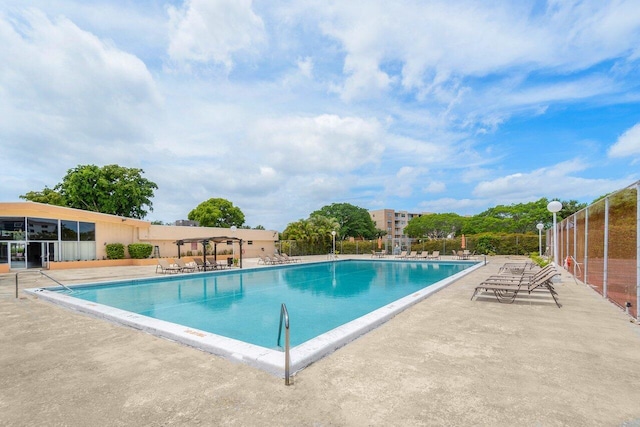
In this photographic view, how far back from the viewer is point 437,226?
60281 mm

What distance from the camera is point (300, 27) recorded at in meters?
11.4

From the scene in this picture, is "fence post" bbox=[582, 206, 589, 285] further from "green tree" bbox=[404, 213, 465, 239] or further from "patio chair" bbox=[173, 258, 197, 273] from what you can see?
"green tree" bbox=[404, 213, 465, 239]

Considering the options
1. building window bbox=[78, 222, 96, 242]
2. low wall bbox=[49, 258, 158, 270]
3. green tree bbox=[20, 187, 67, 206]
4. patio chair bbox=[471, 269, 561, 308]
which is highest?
green tree bbox=[20, 187, 67, 206]

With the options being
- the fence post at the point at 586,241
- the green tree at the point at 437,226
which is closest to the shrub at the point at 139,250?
the fence post at the point at 586,241

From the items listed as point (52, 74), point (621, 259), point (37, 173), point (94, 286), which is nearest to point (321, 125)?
point (52, 74)

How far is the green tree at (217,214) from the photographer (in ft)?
155

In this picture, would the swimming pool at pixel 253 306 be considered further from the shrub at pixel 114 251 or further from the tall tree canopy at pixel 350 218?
the tall tree canopy at pixel 350 218

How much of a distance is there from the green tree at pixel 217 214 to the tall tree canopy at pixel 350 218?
14683 millimetres

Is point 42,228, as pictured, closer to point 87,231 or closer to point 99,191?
point 87,231

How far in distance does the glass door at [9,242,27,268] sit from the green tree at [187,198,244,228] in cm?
2765

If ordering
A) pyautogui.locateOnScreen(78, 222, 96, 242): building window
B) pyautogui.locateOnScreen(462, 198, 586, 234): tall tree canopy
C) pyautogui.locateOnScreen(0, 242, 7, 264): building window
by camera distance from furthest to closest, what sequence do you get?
pyautogui.locateOnScreen(462, 198, 586, 234): tall tree canopy < pyautogui.locateOnScreen(78, 222, 96, 242): building window < pyautogui.locateOnScreen(0, 242, 7, 264): building window

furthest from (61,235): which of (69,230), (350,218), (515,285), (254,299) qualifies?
(350,218)

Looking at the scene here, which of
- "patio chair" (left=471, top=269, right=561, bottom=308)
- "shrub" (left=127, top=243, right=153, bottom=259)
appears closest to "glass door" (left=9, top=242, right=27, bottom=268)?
"shrub" (left=127, top=243, right=153, bottom=259)

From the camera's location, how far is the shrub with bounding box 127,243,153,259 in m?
22.7
